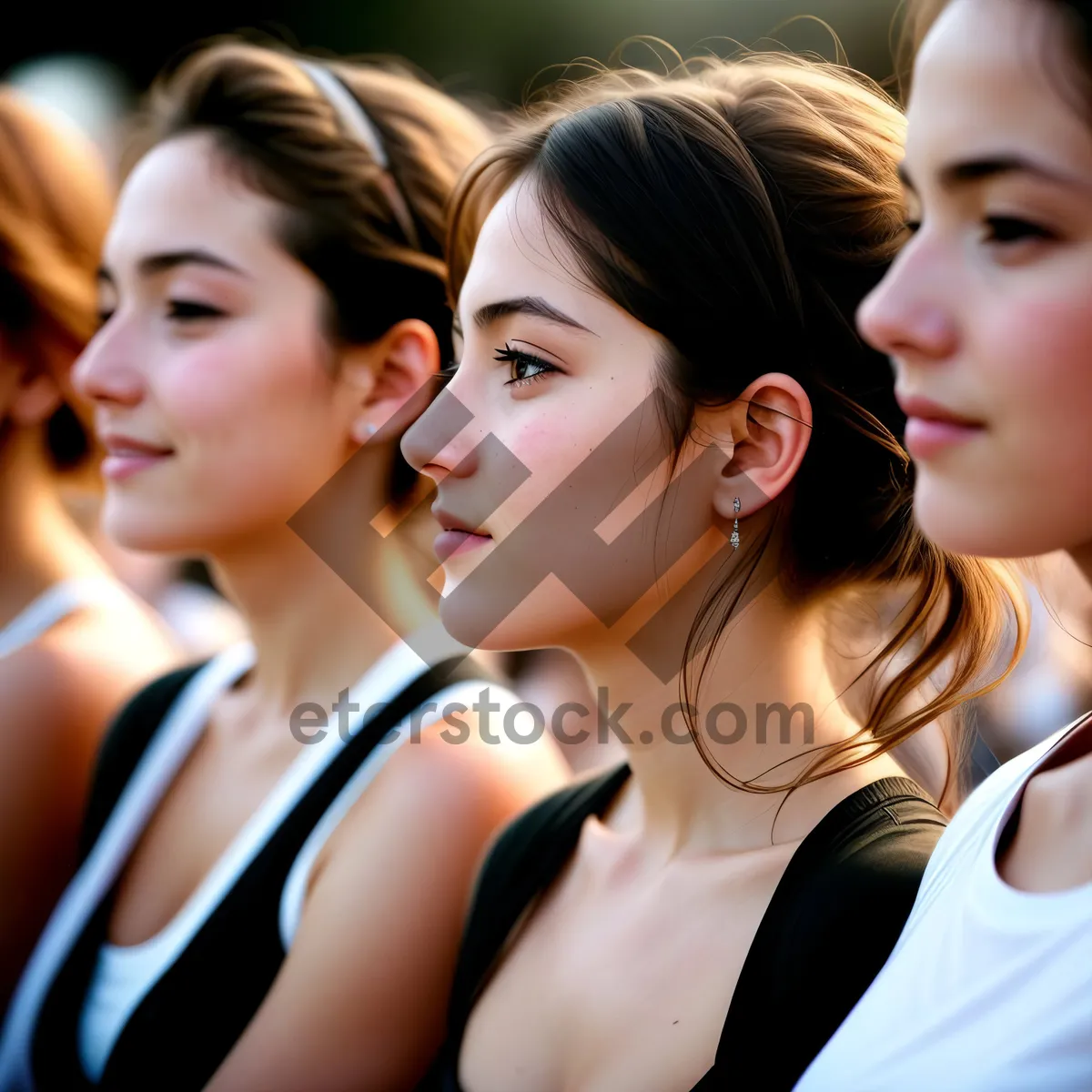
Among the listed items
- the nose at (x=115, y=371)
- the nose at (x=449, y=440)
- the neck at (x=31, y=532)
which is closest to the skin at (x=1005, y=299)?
the nose at (x=449, y=440)

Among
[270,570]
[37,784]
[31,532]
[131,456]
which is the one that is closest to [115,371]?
[131,456]

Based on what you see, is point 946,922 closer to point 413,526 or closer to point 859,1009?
point 859,1009

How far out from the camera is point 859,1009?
108cm

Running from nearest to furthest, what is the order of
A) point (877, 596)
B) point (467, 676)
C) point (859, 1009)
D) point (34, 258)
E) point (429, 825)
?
point (859, 1009) < point (877, 596) < point (429, 825) < point (467, 676) < point (34, 258)

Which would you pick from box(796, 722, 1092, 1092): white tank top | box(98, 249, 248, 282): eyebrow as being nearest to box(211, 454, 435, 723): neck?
box(98, 249, 248, 282): eyebrow

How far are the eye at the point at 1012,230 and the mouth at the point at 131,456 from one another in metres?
1.33

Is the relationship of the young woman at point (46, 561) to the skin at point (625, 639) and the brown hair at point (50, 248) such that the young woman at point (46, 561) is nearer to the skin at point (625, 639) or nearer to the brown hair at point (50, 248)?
the brown hair at point (50, 248)

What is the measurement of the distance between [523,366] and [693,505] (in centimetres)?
26

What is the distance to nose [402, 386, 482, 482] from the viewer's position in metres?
1.45

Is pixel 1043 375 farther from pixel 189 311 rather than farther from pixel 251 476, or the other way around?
pixel 189 311

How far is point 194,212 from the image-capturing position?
6.27 ft

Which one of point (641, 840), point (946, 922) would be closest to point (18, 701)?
point (641, 840)

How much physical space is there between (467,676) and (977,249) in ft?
3.45

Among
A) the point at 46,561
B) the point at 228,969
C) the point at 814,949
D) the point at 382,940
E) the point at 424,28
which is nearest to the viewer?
the point at 814,949
